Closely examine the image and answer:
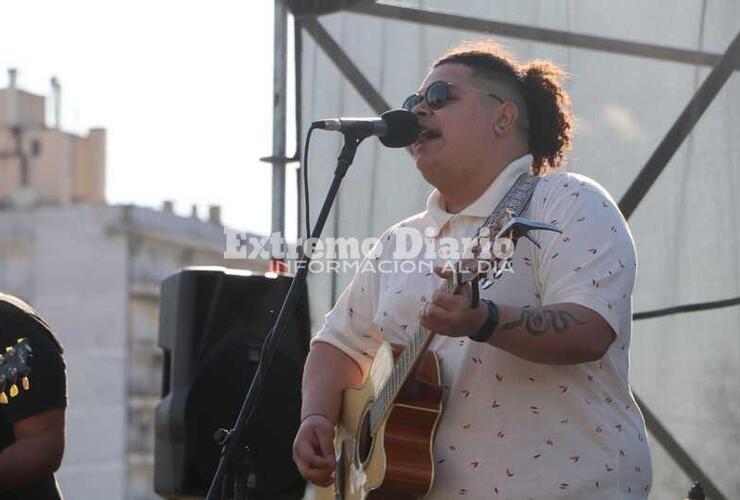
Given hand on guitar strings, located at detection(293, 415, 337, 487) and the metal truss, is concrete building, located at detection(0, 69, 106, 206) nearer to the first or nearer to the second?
the metal truss

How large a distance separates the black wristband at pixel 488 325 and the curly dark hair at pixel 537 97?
77 centimetres

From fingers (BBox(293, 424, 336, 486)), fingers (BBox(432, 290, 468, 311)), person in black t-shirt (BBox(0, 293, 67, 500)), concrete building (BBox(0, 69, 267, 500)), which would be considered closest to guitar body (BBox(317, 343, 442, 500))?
fingers (BBox(293, 424, 336, 486))

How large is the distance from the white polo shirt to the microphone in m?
0.37

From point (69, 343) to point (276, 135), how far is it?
28.3m

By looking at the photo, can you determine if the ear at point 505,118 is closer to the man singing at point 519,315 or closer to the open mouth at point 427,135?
the man singing at point 519,315

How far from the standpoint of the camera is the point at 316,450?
11.3ft

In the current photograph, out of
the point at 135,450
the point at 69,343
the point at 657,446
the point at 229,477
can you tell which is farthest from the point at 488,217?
the point at 69,343

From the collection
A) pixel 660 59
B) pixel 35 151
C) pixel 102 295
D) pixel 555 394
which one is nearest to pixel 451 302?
pixel 555 394

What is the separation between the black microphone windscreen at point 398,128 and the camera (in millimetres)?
3273

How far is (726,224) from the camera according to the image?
416 centimetres

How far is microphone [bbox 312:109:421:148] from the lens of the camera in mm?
3271

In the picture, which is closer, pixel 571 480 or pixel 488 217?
pixel 571 480

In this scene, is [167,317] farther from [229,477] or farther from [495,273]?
[495,273]

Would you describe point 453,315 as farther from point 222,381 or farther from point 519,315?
point 222,381
